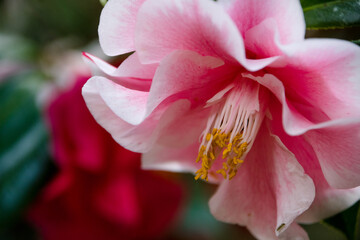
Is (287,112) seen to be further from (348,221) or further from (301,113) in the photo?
(348,221)

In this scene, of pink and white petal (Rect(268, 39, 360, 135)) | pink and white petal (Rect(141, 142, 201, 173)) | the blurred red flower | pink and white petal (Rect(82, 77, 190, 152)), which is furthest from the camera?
the blurred red flower

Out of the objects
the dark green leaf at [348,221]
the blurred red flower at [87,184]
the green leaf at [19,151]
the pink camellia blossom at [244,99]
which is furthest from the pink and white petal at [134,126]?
the green leaf at [19,151]

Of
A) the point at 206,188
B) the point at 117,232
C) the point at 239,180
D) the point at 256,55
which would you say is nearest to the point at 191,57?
the point at 256,55

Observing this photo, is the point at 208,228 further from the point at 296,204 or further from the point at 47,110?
the point at 296,204

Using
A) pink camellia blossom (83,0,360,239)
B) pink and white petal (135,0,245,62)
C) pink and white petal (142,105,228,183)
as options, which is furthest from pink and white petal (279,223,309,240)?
pink and white petal (135,0,245,62)

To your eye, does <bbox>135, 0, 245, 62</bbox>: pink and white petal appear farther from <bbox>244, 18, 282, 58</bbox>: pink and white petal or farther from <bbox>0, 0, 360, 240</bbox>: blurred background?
<bbox>0, 0, 360, 240</bbox>: blurred background
